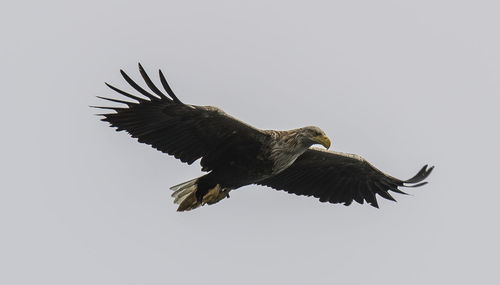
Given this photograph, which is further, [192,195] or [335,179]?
[335,179]

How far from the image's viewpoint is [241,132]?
13492 mm

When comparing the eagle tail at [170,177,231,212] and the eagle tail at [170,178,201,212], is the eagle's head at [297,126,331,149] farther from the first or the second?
the eagle tail at [170,178,201,212]

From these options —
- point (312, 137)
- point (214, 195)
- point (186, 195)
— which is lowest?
point (214, 195)

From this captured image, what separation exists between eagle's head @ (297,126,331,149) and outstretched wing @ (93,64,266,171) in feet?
1.63

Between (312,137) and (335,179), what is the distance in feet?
6.66

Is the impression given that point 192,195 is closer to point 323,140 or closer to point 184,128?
point 184,128

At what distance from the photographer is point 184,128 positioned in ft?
44.3

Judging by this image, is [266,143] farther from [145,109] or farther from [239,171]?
[145,109]

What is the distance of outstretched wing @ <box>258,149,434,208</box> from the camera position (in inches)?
591

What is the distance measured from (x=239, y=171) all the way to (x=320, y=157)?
1.66 metres

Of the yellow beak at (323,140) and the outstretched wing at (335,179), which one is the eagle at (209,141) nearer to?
the yellow beak at (323,140)

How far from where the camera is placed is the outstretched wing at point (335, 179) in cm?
1502

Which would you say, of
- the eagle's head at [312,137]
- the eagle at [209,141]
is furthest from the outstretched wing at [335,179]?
the eagle's head at [312,137]

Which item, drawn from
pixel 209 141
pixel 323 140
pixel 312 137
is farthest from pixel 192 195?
pixel 323 140
